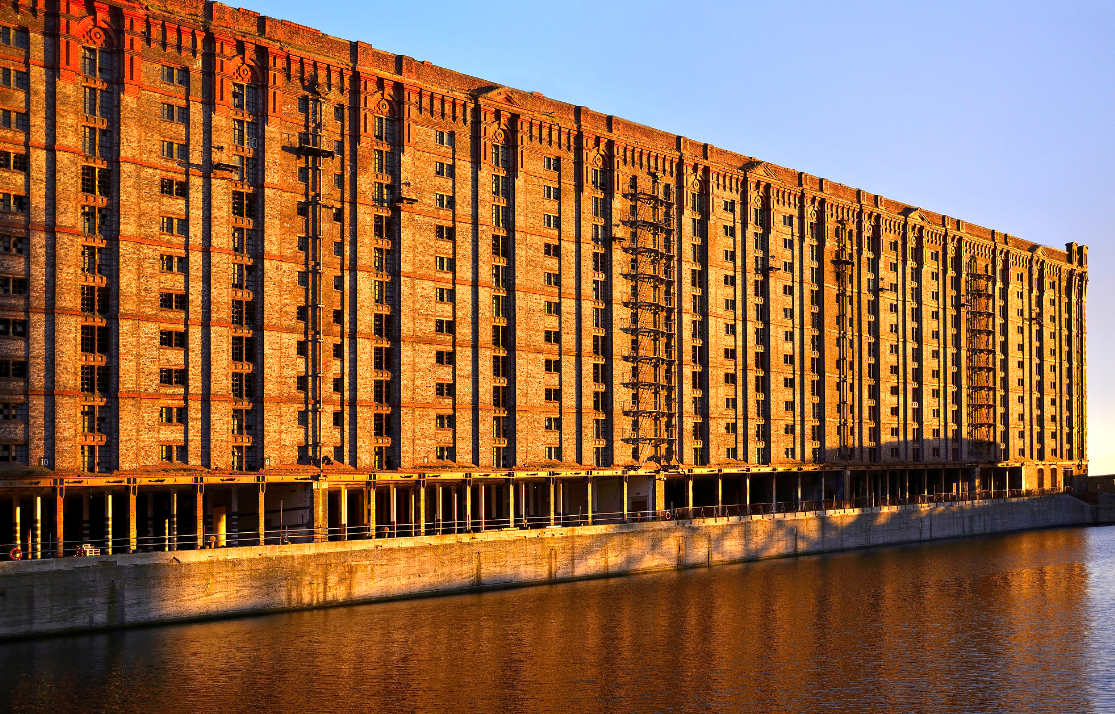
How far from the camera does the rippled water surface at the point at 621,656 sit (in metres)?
48.8

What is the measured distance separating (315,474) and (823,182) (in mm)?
75382

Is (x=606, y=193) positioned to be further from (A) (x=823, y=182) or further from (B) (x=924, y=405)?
(B) (x=924, y=405)

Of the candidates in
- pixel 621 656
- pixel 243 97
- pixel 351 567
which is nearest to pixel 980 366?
pixel 351 567

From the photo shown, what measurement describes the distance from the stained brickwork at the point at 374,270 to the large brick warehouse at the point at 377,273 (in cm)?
21

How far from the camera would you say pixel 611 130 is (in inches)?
4208

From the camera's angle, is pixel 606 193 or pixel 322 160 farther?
pixel 606 193

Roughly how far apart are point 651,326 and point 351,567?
43573 millimetres

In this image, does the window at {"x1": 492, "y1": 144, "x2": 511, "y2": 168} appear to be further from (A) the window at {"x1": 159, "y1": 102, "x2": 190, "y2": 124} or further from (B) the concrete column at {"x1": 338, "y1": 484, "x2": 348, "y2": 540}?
(B) the concrete column at {"x1": 338, "y1": 484, "x2": 348, "y2": 540}

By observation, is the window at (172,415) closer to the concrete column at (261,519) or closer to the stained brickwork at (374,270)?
the stained brickwork at (374,270)

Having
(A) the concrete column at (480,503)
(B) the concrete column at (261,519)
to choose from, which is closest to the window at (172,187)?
(B) the concrete column at (261,519)

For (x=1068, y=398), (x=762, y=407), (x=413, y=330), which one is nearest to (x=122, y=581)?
(x=413, y=330)

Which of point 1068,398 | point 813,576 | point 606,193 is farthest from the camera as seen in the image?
point 1068,398

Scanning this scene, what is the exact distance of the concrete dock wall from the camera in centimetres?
6309

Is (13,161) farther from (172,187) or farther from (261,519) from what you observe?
(261,519)
